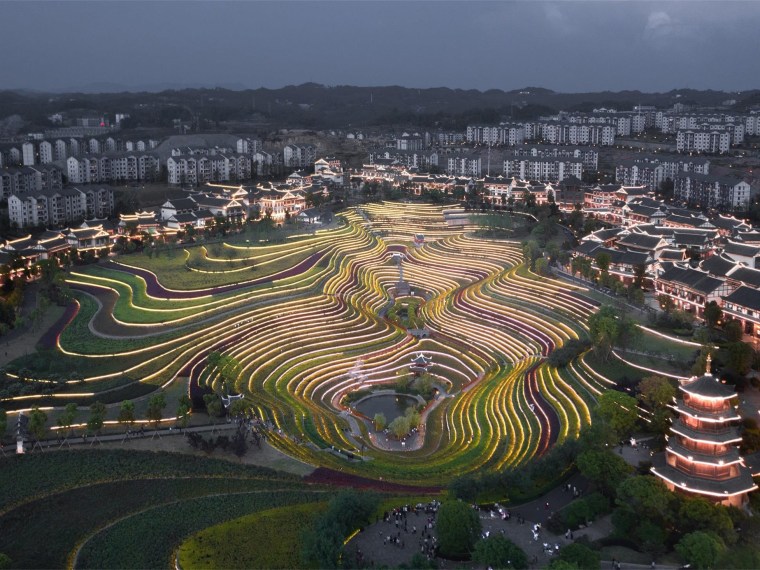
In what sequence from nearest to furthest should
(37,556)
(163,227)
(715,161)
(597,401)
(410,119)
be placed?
(37,556)
(597,401)
(163,227)
(715,161)
(410,119)

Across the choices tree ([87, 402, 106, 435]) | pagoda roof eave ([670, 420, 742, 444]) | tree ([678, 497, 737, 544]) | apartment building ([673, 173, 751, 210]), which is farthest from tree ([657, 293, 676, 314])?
apartment building ([673, 173, 751, 210])

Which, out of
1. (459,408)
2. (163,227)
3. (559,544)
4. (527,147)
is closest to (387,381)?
(459,408)

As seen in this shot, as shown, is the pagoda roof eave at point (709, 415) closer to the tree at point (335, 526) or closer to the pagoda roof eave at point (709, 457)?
the pagoda roof eave at point (709, 457)

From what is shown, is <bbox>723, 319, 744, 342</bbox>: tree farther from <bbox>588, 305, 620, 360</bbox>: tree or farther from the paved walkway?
the paved walkway

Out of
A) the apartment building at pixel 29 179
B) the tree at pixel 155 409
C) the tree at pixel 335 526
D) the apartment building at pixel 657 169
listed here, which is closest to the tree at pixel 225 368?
the tree at pixel 155 409

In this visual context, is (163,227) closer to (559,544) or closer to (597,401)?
(597,401)

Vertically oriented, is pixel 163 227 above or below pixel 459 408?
above

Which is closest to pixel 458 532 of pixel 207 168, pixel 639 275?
pixel 639 275
